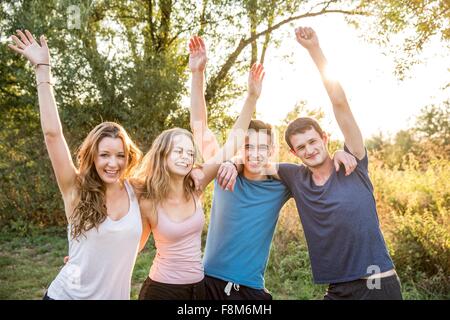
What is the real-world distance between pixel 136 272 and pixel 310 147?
4132 mm

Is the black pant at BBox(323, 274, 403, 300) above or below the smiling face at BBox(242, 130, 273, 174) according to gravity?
below

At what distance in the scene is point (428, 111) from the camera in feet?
70.8

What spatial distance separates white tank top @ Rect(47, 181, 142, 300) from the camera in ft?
7.89

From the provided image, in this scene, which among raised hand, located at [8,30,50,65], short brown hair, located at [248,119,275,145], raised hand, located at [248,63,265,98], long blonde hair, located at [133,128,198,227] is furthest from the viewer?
raised hand, located at [248,63,265,98]

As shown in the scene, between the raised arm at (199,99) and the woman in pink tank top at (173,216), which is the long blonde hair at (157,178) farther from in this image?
the raised arm at (199,99)

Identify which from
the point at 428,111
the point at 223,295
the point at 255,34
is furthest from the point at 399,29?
the point at 428,111

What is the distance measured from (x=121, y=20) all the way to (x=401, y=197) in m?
6.79

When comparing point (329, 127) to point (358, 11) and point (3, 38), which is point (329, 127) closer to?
point (358, 11)

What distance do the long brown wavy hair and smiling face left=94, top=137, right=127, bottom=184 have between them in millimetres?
25

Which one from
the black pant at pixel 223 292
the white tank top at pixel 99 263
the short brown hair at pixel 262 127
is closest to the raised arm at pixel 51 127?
the white tank top at pixel 99 263

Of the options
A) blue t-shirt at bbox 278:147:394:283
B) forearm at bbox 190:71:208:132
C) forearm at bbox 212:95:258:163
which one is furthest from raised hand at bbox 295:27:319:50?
forearm at bbox 190:71:208:132

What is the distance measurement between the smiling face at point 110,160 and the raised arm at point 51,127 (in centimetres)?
15

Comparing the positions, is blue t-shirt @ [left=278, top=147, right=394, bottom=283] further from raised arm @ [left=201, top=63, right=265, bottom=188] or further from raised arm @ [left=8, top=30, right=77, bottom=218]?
raised arm @ [left=8, top=30, right=77, bottom=218]

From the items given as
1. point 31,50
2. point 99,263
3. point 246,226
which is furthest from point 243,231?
point 31,50
